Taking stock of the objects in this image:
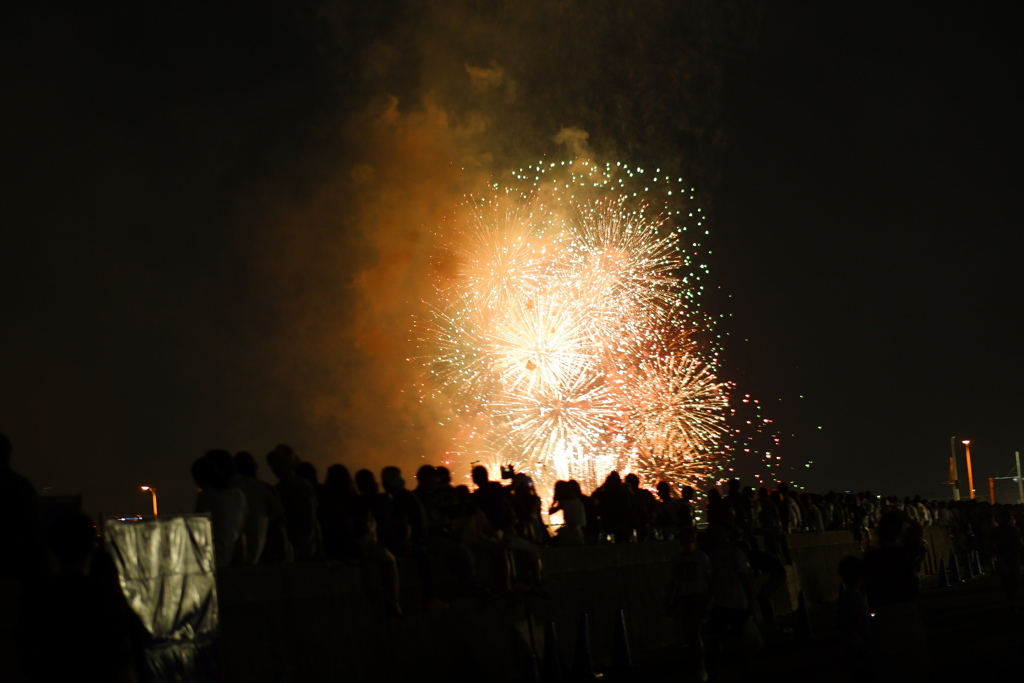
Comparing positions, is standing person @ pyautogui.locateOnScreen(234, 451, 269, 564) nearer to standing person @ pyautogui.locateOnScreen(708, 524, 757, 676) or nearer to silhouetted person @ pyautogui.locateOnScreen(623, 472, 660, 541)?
standing person @ pyautogui.locateOnScreen(708, 524, 757, 676)

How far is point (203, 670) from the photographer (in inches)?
347

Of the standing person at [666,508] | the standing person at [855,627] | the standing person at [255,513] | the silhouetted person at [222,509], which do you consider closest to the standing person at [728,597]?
the standing person at [855,627]

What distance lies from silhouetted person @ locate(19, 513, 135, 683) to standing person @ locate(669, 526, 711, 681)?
28.3ft

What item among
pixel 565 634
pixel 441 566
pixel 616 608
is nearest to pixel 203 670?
pixel 441 566

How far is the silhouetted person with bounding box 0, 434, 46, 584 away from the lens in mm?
8148

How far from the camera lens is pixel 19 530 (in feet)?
26.9

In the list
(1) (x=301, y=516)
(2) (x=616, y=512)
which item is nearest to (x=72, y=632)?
(1) (x=301, y=516)

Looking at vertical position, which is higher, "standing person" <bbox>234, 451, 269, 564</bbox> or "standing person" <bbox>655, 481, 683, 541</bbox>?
"standing person" <bbox>655, 481, 683, 541</bbox>

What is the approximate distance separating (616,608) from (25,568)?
10.4 m

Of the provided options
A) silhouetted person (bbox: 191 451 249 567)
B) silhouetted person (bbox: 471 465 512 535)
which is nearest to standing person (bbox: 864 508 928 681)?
silhouetted person (bbox: 191 451 249 567)

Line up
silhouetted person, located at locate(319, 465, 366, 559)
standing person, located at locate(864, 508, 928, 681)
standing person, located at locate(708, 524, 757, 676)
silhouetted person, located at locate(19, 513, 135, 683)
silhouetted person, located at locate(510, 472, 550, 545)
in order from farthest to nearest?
silhouetted person, located at locate(510, 472, 550, 545), standing person, located at locate(708, 524, 757, 676), silhouetted person, located at locate(319, 465, 366, 559), standing person, located at locate(864, 508, 928, 681), silhouetted person, located at locate(19, 513, 135, 683)

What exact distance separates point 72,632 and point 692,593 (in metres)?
8.94

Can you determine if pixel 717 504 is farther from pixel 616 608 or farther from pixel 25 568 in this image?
pixel 25 568

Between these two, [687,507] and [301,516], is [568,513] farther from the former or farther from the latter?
[301,516]
